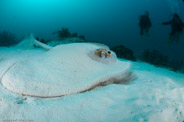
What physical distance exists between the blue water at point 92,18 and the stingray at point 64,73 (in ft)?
162

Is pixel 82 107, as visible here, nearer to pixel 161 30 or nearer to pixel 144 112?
pixel 144 112

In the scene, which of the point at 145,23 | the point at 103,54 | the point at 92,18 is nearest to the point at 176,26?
the point at 145,23

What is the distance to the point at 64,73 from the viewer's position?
6.91 feet

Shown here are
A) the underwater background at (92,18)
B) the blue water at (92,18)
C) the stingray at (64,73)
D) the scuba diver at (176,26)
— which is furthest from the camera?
the blue water at (92,18)

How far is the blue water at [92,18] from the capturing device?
197ft

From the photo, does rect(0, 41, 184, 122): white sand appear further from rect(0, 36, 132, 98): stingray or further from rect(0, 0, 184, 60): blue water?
rect(0, 0, 184, 60): blue water

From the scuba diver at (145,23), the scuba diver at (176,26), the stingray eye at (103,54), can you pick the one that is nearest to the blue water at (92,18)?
the scuba diver at (145,23)

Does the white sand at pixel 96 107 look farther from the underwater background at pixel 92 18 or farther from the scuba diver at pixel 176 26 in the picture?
the underwater background at pixel 92 18

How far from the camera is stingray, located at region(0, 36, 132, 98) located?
1831 millimetres

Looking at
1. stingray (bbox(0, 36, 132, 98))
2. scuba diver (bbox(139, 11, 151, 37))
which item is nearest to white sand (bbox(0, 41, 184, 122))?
stingray (bbox(0, 36, 132, 98))

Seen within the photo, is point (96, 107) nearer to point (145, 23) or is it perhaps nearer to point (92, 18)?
point (145, 23)

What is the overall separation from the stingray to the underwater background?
4951 cm

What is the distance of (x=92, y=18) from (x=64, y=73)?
315ft

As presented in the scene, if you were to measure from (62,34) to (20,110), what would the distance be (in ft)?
35.6
